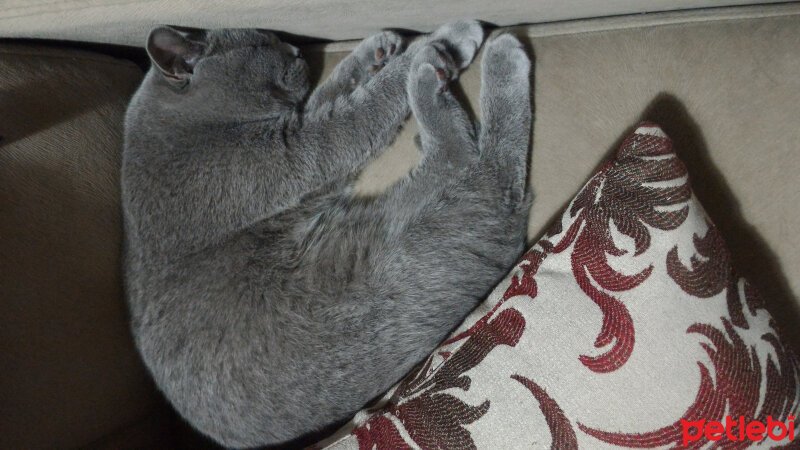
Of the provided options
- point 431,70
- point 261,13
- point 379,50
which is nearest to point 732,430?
point 431,70

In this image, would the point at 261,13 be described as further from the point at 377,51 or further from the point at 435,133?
the point at 435,133

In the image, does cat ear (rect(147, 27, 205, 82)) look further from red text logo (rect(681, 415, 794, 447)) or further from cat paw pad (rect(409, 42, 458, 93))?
red text logo (rect(681, 415, 794, 447))

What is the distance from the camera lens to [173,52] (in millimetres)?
A: 1045

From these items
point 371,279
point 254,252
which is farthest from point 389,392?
point 254,252

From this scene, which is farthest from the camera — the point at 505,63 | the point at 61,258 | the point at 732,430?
the point at 505,63

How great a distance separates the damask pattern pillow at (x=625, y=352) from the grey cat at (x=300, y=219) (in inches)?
5.2

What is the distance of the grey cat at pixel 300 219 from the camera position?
973 millimetres

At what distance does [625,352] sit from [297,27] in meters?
0.91

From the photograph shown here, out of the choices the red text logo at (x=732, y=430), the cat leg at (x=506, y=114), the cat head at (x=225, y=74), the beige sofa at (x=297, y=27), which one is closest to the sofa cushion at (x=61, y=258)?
the beige sofa at (x=297, y=27)

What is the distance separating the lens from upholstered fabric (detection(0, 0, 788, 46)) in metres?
0.97

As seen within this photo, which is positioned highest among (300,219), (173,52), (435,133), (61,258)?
(435,133)

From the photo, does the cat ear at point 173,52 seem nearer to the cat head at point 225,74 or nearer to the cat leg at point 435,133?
the cat head at point 225,74

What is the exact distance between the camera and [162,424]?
3.81ft

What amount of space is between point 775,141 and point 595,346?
1.82 ft
